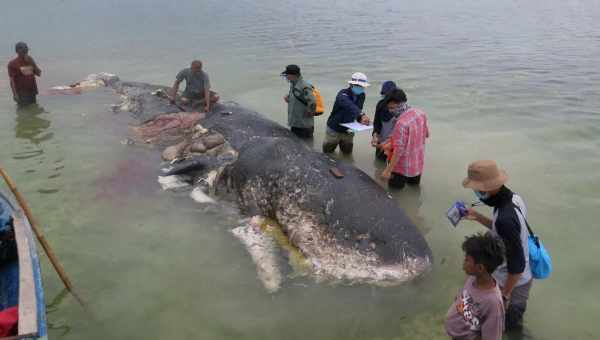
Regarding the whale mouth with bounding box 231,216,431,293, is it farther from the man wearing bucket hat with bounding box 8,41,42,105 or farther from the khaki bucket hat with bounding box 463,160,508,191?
the man wearing bucket hat with bounding box 8,41,42,105

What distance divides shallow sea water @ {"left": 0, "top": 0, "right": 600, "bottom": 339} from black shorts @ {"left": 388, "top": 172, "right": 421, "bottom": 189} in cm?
37

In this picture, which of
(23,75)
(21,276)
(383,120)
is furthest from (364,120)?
(23,75)

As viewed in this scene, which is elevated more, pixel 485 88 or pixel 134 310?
pixel 485 88

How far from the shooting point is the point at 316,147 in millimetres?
9852

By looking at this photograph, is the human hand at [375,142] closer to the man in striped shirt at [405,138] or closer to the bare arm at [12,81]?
the man in striped shirt at [405,138]

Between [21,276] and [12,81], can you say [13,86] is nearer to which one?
[12,81]

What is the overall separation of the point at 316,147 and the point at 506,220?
647cm

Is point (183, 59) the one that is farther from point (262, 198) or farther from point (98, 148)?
point (262, 198)

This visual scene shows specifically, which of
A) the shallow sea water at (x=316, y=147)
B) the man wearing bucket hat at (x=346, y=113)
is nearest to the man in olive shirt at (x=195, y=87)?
the shallow sea water at (x=316, y=147)

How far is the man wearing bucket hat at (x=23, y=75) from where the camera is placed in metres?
11.9

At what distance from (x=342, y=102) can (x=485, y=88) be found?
27.0 ft

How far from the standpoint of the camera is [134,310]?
494 cm

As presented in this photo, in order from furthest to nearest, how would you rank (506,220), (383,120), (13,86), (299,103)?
(13,86)
(299,103)
(383,120)
(506,220)

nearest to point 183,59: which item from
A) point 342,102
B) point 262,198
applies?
point 342,102
